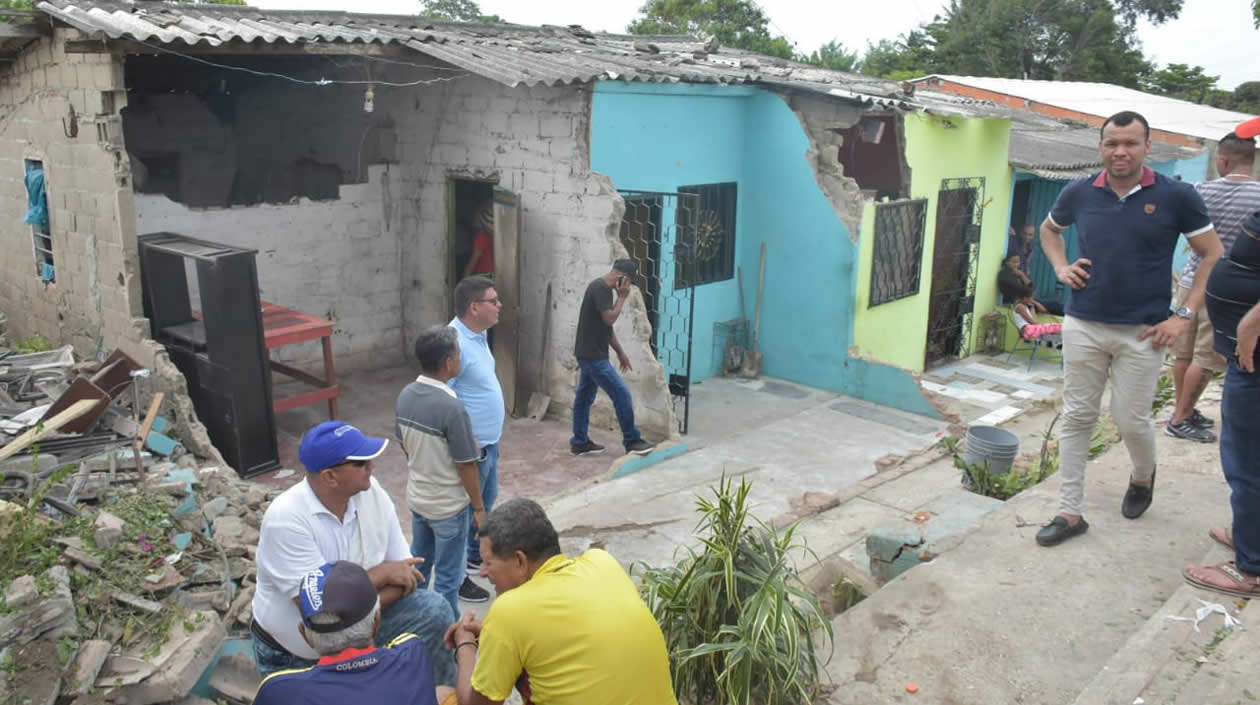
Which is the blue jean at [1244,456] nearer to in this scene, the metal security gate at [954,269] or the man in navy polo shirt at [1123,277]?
the man in navy polo shirt at [1123,277]

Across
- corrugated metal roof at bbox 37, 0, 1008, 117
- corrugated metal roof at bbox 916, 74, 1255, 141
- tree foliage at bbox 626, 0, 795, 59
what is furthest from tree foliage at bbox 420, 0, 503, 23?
corrugated metal roof at bbox 37, 0, 1008, 117

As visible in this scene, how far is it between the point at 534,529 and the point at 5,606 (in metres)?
2.30

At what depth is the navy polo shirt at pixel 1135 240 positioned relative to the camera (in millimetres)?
3998

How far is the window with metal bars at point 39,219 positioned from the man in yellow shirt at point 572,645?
7.18 metres

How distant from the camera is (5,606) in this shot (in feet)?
11.9

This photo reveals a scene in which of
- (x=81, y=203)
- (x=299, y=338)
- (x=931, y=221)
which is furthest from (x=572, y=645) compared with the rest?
(x=931, y=221)

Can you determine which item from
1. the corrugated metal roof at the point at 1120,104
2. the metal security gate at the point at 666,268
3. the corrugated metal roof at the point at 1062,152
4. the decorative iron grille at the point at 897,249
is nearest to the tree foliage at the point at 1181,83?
the corrugated metal roof at the point at 1120,104

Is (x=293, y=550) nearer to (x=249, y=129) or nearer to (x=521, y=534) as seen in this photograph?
(x=521, y=534)

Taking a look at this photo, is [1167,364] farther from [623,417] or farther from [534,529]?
[534,529]

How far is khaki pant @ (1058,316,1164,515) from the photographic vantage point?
13.6ft

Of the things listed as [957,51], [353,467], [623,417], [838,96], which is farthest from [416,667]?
[957,51]

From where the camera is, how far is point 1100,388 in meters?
4.35

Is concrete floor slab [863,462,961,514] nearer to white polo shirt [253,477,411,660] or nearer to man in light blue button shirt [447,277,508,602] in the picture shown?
man in light blue button shirt [447,277,508,602]

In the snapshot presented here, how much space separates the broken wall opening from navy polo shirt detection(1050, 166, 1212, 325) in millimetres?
6620
